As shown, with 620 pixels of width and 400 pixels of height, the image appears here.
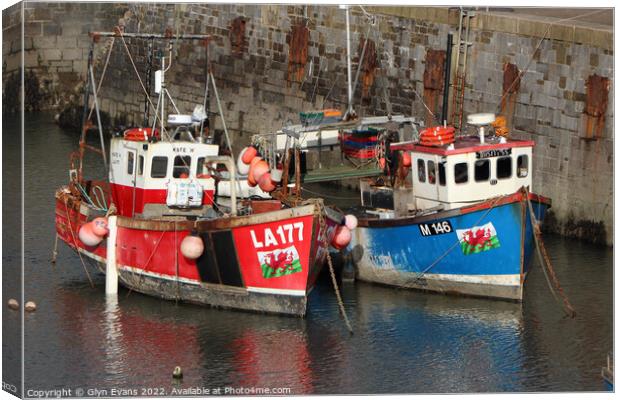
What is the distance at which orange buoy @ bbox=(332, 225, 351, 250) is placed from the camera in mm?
39125

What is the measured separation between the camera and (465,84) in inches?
1850

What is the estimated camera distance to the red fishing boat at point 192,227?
3788cm

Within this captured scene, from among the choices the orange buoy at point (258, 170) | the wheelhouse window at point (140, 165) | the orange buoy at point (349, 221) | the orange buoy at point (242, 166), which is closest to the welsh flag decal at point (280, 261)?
the orange buoy at point (349, 221)

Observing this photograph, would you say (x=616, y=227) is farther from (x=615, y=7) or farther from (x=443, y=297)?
(x=443, y=297)

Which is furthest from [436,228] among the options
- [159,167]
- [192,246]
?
[159,167]

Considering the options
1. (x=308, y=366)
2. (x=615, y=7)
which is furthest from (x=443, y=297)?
(x=615, y=7)

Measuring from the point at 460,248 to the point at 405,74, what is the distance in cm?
1047

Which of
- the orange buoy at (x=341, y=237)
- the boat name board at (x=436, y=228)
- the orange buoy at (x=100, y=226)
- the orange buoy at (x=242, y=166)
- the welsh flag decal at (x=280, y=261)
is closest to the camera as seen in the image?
the welsh flag decal at (x=280, y=261)

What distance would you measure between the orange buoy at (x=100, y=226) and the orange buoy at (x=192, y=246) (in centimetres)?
250

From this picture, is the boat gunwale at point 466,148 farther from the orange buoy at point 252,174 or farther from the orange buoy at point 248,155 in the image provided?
the orange buoy at point 248,155

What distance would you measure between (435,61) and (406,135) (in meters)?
2.11

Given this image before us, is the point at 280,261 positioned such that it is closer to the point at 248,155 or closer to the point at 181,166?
the point at 181,166

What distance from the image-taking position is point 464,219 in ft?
130

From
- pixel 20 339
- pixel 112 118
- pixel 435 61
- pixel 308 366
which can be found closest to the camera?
pixel 20 339
